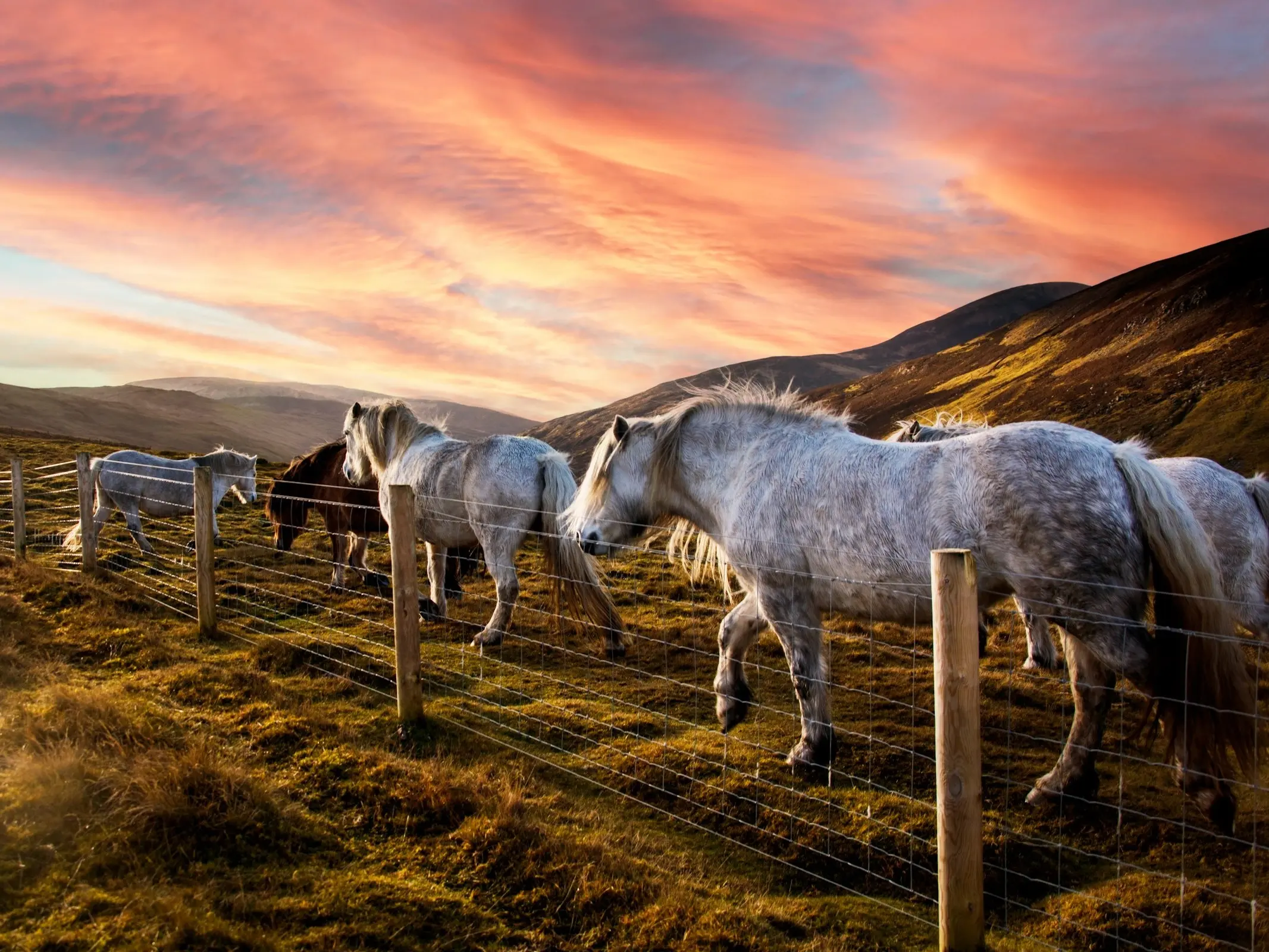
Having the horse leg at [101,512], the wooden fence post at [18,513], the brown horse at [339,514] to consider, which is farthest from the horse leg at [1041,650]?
the wooden fence post at [18,513]

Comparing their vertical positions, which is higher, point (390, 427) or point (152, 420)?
point (152, 420)

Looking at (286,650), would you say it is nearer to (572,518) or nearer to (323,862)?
(572,518)

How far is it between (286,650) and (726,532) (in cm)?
444

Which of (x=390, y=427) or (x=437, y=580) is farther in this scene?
(x=390, y=427)

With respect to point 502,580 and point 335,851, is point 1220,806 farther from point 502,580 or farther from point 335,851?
point 502,580

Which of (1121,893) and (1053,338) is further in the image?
(1053,338)

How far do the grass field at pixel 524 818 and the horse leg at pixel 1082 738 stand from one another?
13cm

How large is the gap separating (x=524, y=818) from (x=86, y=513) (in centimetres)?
901

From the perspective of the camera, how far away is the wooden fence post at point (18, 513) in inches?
413

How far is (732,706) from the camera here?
17.3ft

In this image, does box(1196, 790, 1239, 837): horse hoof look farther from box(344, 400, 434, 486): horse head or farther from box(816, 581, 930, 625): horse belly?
box(344, 400, 434, 486): horse head

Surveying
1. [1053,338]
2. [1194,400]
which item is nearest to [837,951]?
[1194,400]

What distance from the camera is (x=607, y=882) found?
127 inches

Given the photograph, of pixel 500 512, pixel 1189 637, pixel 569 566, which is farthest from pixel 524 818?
pixel 500 512
